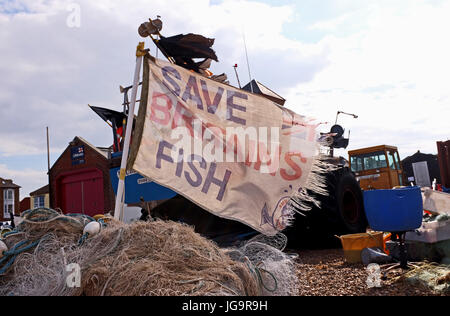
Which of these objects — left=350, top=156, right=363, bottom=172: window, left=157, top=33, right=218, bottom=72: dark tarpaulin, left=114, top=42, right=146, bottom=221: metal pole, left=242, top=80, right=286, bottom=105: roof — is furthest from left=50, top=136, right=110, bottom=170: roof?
left=114, top=42, right=146, bottom=221: metal pole

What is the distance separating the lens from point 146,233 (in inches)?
119

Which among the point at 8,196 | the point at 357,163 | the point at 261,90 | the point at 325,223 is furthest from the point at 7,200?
the point at 325,223

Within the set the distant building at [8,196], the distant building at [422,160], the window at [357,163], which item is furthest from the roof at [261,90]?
the distant building at [8,196]

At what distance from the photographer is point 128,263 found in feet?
8.49

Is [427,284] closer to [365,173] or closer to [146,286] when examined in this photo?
[146,286]

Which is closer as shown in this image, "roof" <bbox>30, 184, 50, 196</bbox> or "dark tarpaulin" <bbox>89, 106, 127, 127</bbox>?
"dark tarpaulin" <bbox>89, 106, 127, 127</bbox>

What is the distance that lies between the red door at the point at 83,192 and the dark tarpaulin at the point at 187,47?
777cm

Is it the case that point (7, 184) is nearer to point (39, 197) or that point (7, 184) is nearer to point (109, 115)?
point (39, 197)

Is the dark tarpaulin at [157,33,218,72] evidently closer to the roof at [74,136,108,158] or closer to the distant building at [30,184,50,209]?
the roof at [74,136,108,158]

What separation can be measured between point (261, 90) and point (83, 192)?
25.7ft

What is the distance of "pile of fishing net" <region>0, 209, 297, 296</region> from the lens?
2.46m

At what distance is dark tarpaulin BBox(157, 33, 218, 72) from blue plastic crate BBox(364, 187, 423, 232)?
2659mm
